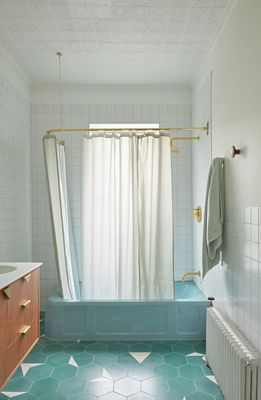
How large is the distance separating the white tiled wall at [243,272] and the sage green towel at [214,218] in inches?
2.3

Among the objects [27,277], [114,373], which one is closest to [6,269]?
[27,277]

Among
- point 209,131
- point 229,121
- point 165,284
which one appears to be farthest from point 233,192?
point 165,284

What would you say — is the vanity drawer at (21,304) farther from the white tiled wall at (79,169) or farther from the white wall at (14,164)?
the white tiled wall at (79,169)

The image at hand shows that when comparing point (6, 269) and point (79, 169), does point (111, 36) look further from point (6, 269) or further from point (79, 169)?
point (6, 269)

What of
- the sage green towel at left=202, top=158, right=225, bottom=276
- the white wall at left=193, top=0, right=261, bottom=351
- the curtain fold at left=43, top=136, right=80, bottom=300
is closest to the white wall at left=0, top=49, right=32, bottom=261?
the curtain fold at left=43, top=136, right=80, bottom=300

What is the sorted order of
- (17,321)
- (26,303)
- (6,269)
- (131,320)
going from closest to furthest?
(17,321), (26,303), (6,269), (131,320)

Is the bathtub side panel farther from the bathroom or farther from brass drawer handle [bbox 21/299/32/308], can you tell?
brass drawer handle [bbox 21/299/32/308]

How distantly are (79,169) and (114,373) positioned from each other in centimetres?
219

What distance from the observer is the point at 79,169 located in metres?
3.94

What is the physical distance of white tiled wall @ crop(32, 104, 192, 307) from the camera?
3.91 m

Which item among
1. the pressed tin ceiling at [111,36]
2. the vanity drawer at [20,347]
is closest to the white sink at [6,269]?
the vanity drawer at [20,347]

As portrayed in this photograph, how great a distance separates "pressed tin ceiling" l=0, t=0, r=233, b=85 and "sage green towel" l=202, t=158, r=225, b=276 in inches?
42.1

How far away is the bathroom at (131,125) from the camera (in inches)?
86.0

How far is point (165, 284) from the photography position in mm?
3129
